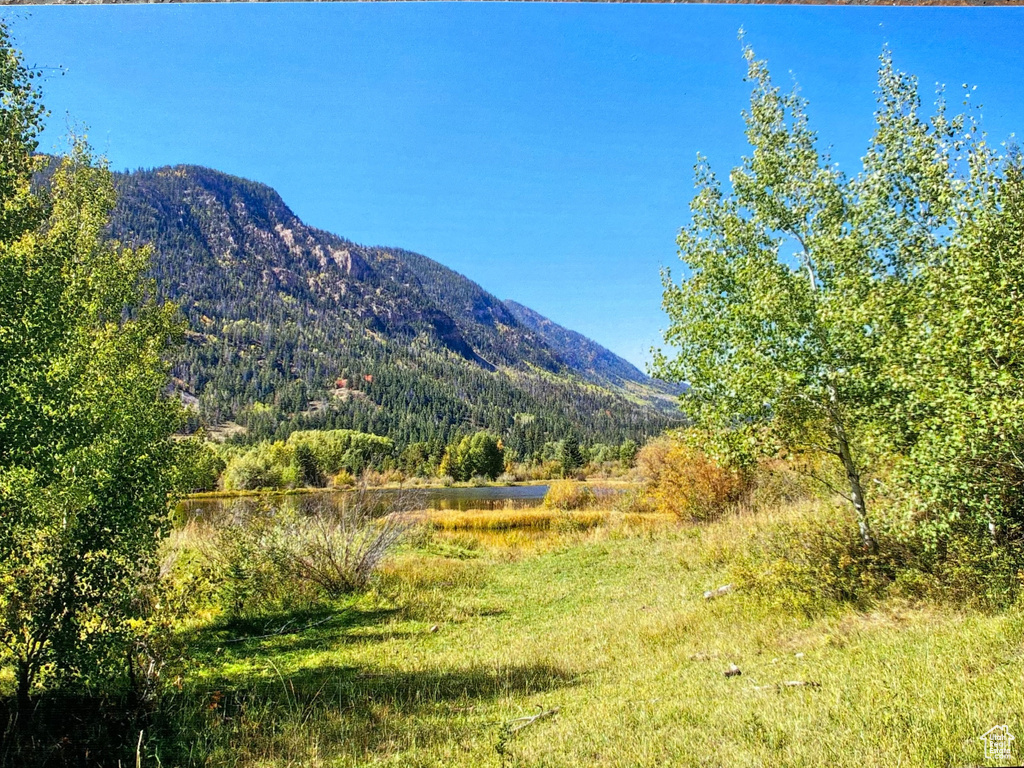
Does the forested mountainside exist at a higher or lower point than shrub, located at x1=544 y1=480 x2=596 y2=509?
higher

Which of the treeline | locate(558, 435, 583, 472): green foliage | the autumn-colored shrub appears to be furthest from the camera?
locate(558, 435, 583, 472): green foliage

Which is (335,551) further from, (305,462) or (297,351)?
(297,351)

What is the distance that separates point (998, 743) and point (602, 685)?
4.18 m

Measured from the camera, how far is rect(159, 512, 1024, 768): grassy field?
3.29m

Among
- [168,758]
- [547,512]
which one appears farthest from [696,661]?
[547,512]

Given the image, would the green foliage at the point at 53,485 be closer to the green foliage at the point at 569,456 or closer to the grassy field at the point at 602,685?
the grassy field at the point at 602,685

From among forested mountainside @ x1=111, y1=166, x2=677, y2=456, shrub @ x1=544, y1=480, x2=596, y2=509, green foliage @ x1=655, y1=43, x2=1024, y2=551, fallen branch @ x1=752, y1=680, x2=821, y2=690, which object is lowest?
shrub @ x1=544, y1=480, x2=596, y2=509

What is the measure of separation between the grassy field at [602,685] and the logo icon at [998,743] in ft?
0.32

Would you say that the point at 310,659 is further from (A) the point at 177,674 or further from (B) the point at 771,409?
(B) the point at 771,409

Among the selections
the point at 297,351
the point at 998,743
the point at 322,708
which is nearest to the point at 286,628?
the point at 322,708

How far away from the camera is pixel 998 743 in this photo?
2.36 metres

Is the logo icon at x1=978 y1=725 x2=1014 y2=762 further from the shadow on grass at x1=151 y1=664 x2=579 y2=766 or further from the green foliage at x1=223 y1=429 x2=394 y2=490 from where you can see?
the green foliage at x1=223 y1=429 x2=394 y2=490

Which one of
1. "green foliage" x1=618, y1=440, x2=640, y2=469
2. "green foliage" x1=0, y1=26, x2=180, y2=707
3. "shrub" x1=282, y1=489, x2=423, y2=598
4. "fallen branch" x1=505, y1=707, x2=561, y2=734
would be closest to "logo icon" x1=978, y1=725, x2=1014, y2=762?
"fallen branch" x1=505, y1=707, x2=561, y2=734

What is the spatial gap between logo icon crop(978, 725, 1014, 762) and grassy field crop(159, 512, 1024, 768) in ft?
0.32
